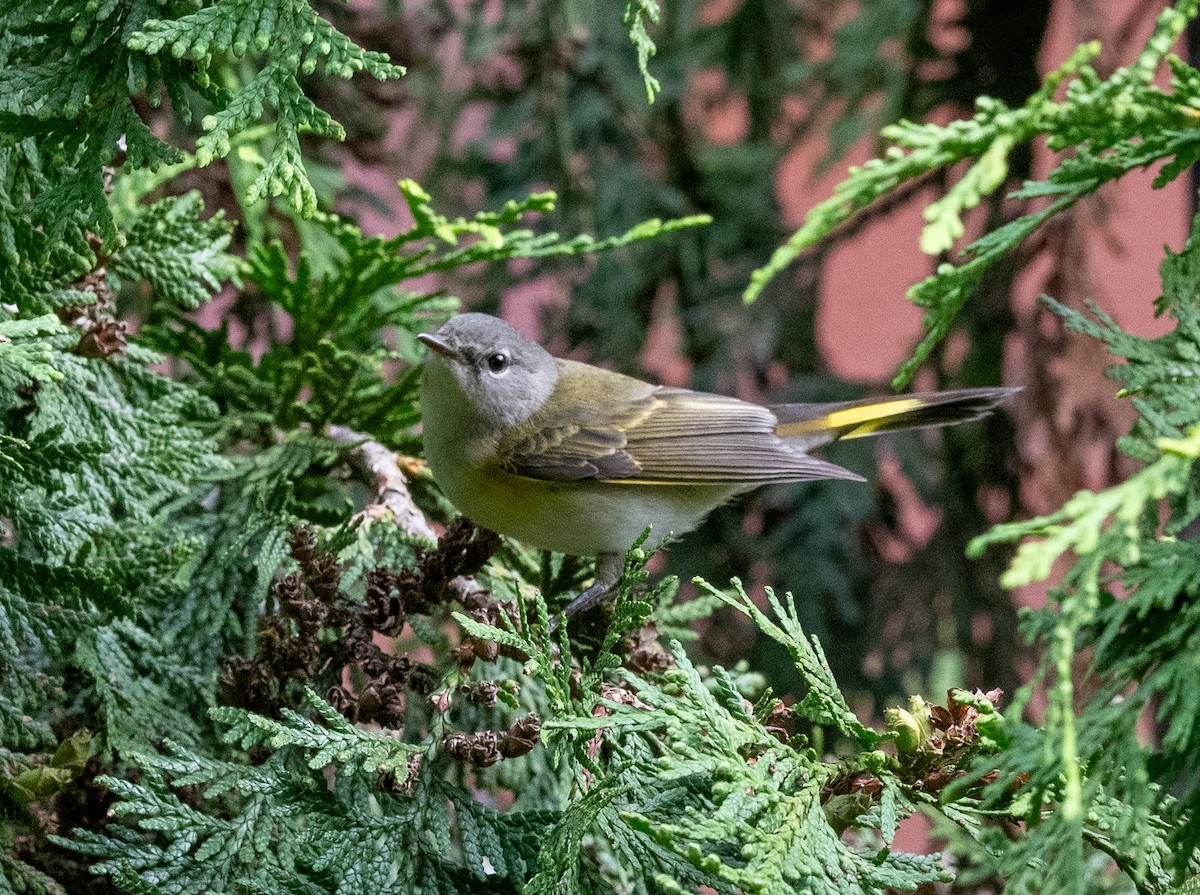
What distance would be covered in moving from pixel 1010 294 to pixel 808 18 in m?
1.52

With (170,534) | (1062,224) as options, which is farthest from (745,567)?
(170,534)

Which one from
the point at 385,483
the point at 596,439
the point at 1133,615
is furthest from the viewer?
the point at 596,439

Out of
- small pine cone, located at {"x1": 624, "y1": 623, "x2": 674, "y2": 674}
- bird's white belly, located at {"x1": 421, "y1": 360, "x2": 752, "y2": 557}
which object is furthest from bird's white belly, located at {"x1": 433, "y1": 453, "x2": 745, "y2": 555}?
small pine cone, located at {"x1": 624, "y1": 623, "x2": 674, "y2": 674}

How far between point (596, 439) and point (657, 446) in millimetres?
128

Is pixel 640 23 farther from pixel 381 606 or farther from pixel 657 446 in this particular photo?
pixel 657 446

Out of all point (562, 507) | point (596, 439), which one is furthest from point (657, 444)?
point (562, 507)

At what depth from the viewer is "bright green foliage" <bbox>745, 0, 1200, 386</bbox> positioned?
39.0 inches

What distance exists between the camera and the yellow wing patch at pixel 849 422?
2.32 meters

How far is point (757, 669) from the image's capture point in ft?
10.4

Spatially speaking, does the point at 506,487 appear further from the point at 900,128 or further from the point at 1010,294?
the point at 1010,294

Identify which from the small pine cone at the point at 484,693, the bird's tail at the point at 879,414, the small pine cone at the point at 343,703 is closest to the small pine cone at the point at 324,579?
the small pine cone at the point at 343,703

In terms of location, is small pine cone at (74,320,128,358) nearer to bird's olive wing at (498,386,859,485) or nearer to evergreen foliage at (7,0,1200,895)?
evergreen foliage at (7,0,1200,895)

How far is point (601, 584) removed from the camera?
1.90 m

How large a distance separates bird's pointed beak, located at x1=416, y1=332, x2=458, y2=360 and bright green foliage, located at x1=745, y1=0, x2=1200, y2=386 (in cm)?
101
